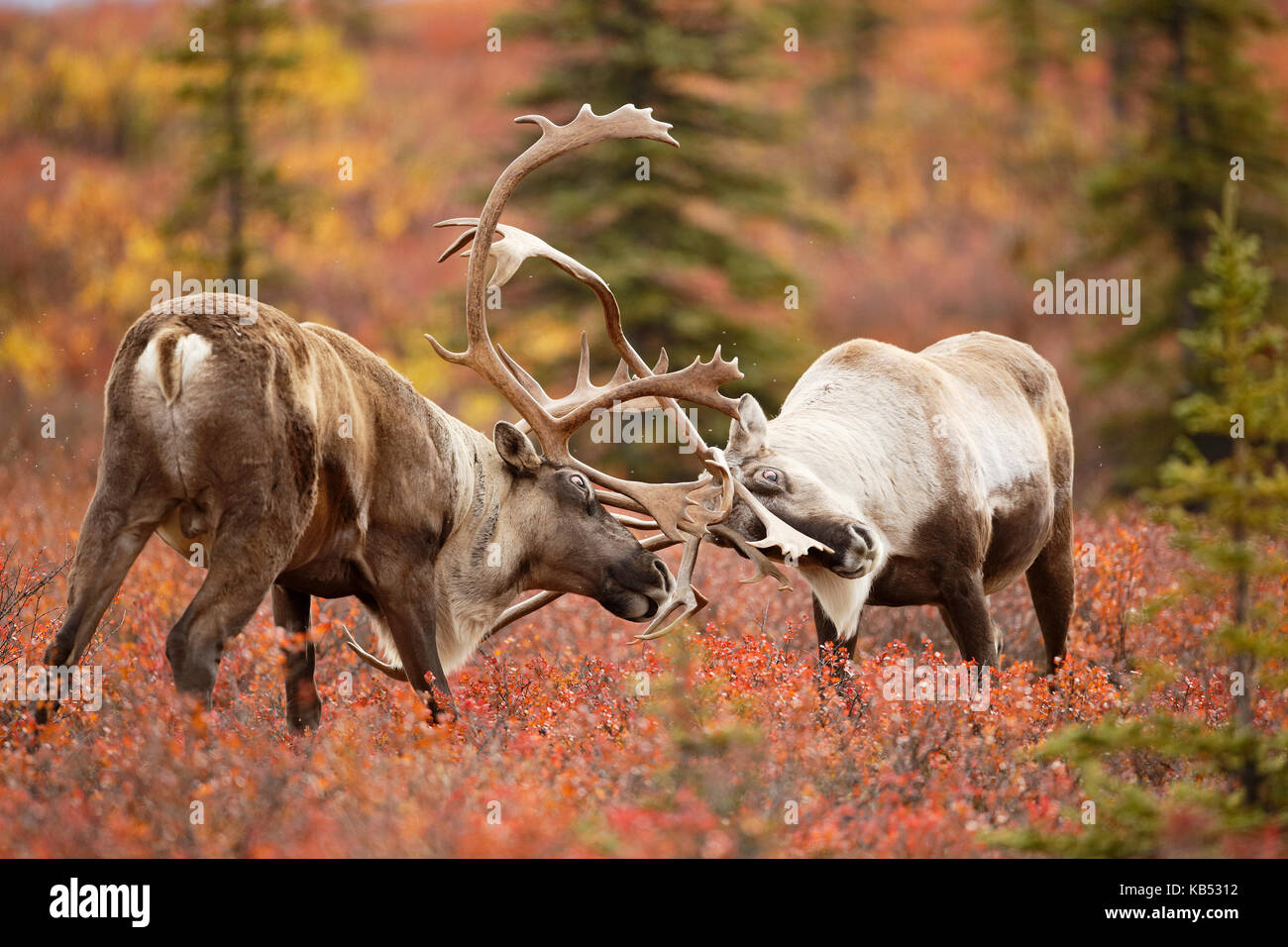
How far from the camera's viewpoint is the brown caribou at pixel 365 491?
15.7ft

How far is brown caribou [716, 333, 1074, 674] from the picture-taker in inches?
239

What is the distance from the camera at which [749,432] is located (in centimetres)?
622

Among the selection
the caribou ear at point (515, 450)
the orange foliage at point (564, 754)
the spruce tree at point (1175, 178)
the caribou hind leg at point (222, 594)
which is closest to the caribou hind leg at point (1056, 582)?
the orange foliage at point (564, 754)

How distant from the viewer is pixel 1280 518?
4.20 metres

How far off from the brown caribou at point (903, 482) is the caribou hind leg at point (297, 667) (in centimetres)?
190

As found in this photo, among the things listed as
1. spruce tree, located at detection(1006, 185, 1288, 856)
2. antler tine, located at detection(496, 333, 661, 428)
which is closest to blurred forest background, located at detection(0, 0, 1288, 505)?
antler tine, located at detection(496, 333, 661, 428)

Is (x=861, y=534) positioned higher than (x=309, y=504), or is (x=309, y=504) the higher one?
(x=309, y=504)

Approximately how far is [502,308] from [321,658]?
783 cm

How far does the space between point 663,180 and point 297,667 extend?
9571 millimetres

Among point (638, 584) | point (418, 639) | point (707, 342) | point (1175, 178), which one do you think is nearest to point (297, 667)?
point (418, 639)

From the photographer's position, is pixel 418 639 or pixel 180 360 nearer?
pixel 180 360

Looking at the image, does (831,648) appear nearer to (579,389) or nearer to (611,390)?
(611,390)

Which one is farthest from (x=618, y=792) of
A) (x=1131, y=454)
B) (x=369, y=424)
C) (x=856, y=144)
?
A: (x=856, y=144)

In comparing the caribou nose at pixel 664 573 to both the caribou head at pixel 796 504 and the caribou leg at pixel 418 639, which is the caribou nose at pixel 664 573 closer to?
the caribou head at pixel 796 504
